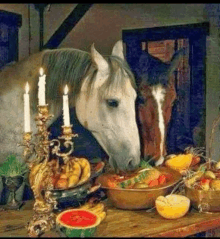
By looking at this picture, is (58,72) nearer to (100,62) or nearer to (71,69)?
(71,69)

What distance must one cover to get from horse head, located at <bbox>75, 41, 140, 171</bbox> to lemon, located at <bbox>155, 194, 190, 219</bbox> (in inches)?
12.6

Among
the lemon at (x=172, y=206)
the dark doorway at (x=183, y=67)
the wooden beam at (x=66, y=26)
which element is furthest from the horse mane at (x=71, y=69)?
the lemon at (x=172, y=206)

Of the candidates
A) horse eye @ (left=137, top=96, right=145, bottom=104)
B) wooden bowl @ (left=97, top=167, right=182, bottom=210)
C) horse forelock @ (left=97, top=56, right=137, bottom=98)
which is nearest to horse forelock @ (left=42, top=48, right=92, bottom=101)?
horse forelock @ (left=97, top=56, right=137, bottom=98)

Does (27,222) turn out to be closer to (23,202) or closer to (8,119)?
(23,202)

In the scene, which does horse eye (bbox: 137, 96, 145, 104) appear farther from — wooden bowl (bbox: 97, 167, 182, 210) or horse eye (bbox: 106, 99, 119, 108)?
wooden bowl (bbox: 97, 167, 182, 210)

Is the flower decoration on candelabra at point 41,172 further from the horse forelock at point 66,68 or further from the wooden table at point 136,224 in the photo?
the horse forelock at point 66,68

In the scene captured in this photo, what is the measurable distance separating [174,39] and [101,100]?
668 millimetres

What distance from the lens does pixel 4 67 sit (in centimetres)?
225

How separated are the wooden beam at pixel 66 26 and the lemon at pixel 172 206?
40.7 inches

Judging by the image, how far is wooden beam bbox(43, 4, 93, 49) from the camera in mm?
2371

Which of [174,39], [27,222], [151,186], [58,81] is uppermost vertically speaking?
[174,39]

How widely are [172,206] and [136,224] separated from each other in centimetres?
17

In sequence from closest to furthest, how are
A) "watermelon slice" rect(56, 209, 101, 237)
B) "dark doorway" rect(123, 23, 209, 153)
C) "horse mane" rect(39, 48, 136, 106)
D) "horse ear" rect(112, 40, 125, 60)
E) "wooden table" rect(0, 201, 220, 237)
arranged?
"watermelon slice" rect(56, 209, 101, 237), "wooden table" rect(0, 201, 220, 237), "horse mane" rect(39, 48, 136, 106), "horse ear" rect(112, 40, 125, 60), "dark doorway" rect(123, 23, 209, 153)

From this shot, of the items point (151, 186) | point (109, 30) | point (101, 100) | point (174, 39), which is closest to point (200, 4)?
point (174, 39)
